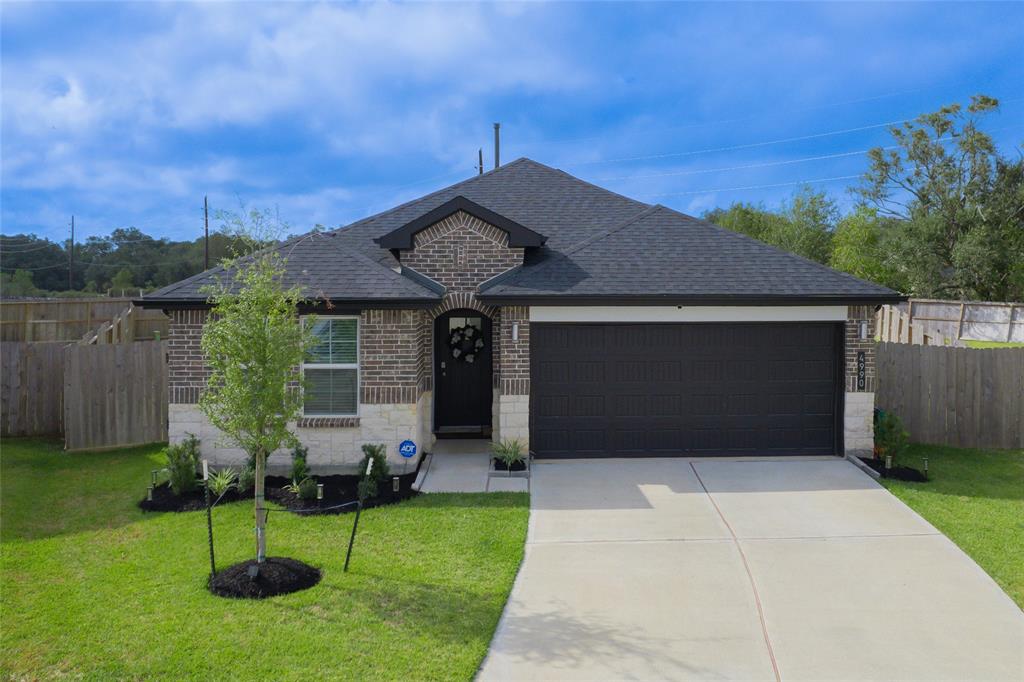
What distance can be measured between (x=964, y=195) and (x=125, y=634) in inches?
1679

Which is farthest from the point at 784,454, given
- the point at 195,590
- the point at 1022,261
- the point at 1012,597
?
the point at 1022,261

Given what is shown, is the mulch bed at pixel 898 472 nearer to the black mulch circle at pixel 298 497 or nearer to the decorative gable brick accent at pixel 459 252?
the decorative gable brick accent at pixel 459 252

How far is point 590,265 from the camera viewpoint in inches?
465

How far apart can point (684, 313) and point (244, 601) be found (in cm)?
771

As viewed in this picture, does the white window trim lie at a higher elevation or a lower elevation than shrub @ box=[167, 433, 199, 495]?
higher

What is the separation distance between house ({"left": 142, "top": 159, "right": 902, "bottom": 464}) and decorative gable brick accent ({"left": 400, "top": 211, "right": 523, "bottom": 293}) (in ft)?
0.08

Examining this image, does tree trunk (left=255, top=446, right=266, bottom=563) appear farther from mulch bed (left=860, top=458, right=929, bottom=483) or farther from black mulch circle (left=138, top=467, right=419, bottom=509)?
mulch bed (left=860, top=458, right=929, bottom=483)

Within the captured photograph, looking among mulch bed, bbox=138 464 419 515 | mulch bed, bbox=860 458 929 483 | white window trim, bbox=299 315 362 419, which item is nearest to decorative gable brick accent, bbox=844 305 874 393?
mulch bed, bbox=860 458 929 483

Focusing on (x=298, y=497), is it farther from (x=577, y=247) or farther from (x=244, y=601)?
(x=577, y=247)

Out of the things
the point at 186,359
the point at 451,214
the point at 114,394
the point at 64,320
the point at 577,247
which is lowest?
the point at 114,394

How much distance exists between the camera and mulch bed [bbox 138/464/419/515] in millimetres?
8875

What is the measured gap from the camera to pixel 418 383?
11.0 metres

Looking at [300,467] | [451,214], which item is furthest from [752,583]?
[451,214]

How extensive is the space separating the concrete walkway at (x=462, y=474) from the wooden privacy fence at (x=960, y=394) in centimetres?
753
